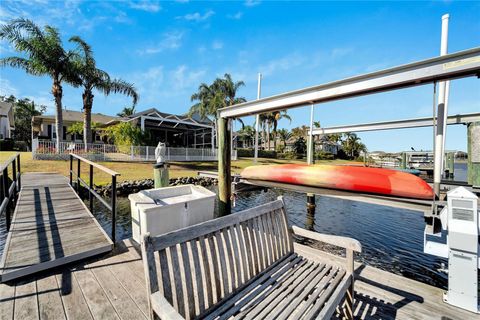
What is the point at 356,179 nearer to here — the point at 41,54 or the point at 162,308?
the point at 162,308

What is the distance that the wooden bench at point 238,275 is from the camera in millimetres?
1560

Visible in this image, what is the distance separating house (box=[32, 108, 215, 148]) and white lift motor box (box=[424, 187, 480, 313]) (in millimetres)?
20214

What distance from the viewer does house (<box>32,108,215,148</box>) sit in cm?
2102

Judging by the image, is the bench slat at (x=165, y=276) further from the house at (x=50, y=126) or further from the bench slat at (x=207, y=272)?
the house at (x=50, y=126)

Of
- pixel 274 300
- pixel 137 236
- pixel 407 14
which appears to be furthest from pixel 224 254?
pixel 407 14

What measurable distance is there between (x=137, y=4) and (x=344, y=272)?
9553mm

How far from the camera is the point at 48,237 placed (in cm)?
368

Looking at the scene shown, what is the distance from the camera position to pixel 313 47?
26.0 ft

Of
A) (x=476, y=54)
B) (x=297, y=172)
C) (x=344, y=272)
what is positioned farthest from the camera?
(x=297, y=172)

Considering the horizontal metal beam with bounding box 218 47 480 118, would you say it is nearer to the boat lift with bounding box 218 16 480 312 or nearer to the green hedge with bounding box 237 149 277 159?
the boat lift with bounding box 218 16 480 312

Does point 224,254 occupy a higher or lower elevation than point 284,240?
higher

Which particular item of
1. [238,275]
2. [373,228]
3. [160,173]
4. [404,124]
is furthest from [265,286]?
[404,124]

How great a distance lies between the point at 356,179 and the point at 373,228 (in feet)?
14.8

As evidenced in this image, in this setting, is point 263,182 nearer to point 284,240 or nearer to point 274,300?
point 284,240
